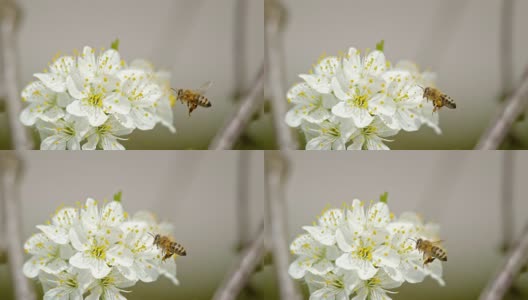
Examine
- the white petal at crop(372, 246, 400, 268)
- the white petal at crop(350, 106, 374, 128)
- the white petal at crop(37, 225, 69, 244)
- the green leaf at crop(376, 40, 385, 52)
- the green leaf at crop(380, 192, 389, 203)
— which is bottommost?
the white petal at crop(372, 246, 400, 268)

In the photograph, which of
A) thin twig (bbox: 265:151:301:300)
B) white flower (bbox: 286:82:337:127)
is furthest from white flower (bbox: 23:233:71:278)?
white flower (bbox: 286:82:337:127)

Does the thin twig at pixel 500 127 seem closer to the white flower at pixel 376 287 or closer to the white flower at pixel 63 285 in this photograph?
the white flower at pixel 376 287

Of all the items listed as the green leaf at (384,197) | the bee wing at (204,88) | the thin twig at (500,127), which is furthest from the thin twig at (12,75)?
the thin twig at (500,127)

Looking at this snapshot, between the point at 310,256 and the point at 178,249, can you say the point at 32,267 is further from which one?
the point at 310,256

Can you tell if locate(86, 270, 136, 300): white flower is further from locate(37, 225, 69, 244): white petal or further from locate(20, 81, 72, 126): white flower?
locate(20, 81, 72, 126): white flower

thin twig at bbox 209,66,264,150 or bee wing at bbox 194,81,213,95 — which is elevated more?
bee wing at bbox 194,81,213,95

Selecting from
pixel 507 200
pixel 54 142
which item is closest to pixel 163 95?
pixel 54 142
